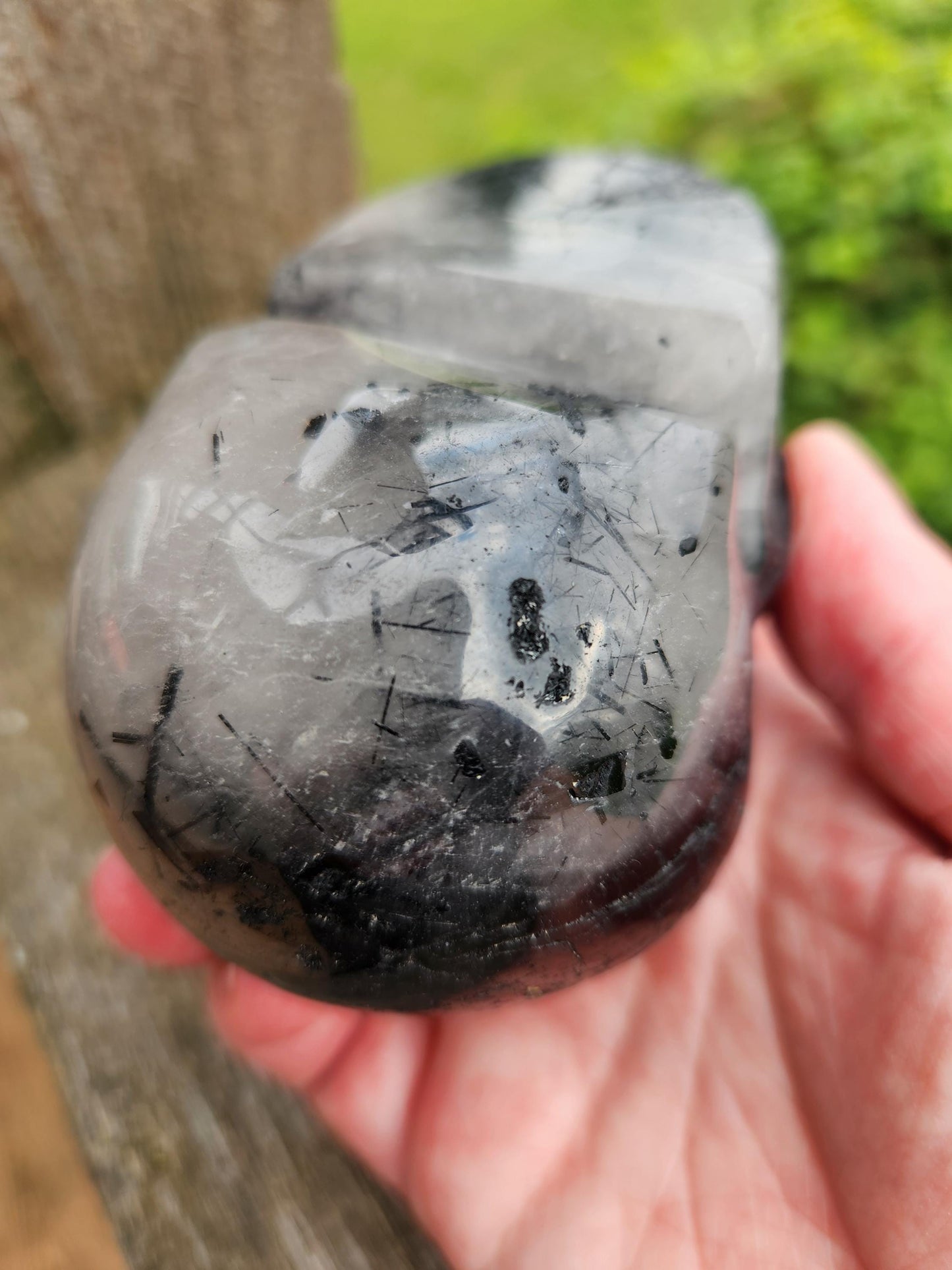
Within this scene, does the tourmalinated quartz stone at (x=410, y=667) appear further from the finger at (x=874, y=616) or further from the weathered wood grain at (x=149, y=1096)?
the weathered wood grain at (x=149, y=1096)

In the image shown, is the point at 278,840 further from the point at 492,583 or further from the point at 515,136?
the point at 515,136

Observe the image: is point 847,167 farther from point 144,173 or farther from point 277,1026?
point 277,1026

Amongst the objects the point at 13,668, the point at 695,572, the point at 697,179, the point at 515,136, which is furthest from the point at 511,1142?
the point at 515,136

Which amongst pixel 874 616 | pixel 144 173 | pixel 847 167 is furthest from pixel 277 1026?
pixel 847 167

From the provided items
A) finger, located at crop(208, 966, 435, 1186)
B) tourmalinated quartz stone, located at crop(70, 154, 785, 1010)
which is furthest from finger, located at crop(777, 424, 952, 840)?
finger, located at crop(208, 966, 435, 1186)

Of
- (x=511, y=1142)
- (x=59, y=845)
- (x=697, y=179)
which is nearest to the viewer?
(x=511, y=1142)
